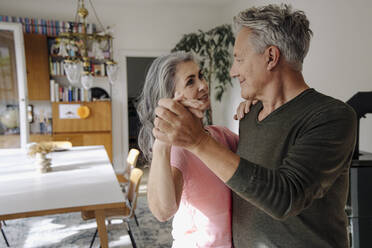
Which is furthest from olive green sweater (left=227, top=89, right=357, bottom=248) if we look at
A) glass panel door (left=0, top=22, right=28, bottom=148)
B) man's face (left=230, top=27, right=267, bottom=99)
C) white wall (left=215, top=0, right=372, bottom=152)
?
glass panel door (left=0, top=22, right=28, bottom=148)

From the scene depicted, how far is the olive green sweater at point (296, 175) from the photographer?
610 millimetres

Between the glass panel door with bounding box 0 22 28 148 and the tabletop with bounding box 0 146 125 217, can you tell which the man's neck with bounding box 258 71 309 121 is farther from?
the glass panel door with bounding box 0 22 28 148

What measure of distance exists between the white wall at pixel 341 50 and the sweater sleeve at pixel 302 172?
2.02 meters

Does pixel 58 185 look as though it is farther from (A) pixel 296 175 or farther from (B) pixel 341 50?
(B) pixel 341 50

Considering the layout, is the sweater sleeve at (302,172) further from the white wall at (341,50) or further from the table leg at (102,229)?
the white wall at (341,50)

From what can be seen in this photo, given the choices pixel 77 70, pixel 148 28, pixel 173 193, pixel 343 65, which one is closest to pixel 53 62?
pixel 148 28

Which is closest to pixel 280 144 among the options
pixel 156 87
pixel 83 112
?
pixel 156 87

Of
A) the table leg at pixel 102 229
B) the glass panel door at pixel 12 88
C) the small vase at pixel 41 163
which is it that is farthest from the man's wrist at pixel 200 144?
the glass panel door at pixel 12 88

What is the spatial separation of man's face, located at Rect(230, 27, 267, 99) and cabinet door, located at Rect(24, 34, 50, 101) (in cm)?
496

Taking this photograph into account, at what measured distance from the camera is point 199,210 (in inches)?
40.3

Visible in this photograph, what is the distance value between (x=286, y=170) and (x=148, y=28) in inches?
217

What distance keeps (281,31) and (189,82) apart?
364 millimetres

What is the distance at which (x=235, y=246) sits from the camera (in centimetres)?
104

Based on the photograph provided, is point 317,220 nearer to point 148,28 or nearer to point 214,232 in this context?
point 214,232
